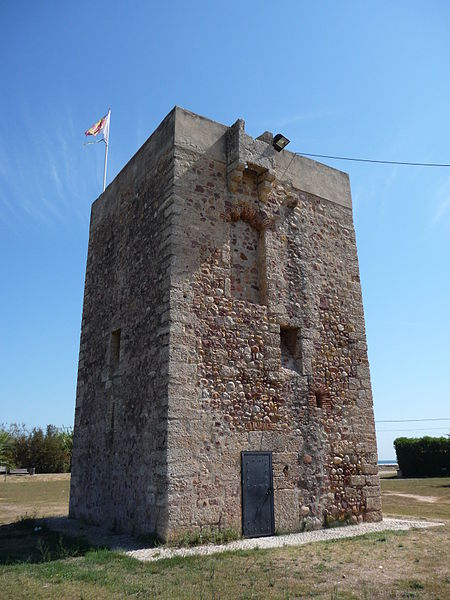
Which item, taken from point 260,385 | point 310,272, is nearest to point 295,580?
point 260,385

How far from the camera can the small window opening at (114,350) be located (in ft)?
30.6

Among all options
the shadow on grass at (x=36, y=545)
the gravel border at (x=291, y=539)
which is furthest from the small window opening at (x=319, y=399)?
the shadow on grass at (x=36, y=545)

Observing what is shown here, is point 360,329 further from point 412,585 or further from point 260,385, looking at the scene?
point 412,585

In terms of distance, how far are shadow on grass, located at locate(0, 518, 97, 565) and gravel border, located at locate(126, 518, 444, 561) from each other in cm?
87

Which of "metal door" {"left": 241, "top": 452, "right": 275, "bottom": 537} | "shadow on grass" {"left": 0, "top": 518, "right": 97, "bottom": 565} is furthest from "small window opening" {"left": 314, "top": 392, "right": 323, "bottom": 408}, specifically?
"shadow on grass" {"left": 0, "top": 518, "right": 97, "bottom": 565}

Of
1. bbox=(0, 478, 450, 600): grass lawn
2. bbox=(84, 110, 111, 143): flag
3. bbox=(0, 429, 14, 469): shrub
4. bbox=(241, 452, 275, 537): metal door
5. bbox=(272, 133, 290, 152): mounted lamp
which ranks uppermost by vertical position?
bbox=(84, 110, 111, 143): flag

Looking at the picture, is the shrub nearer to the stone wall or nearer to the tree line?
the tree line

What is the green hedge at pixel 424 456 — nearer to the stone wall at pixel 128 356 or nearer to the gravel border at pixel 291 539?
the gravel border at pixel 291 539

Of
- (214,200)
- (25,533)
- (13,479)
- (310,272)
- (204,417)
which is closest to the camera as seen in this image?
(204,417)

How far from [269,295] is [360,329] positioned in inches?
97.3

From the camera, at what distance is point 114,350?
947cm

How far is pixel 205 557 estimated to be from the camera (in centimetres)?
595

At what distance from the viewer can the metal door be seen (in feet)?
24.5

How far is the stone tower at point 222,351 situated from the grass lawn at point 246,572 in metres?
1.13
